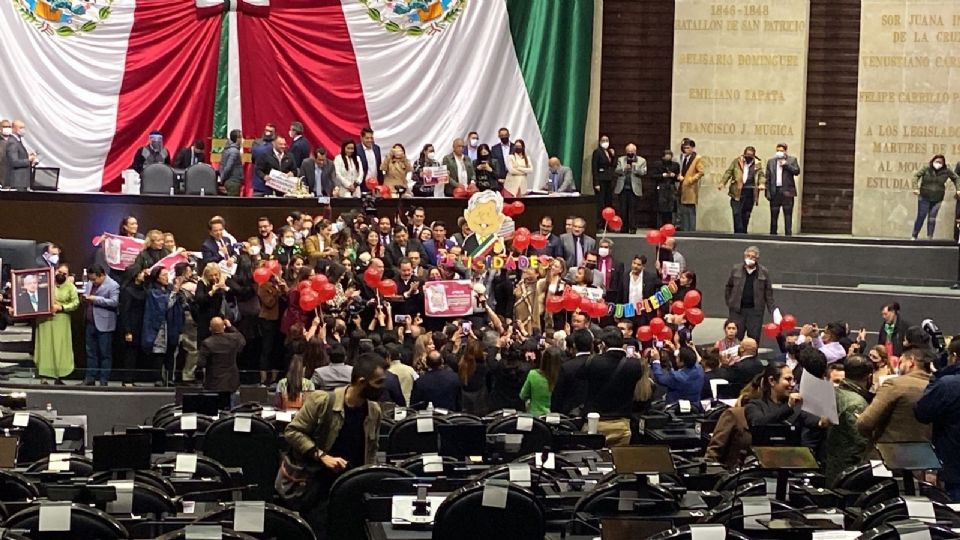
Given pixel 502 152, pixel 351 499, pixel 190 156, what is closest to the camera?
pixel 351 499

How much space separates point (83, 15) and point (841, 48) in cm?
1256

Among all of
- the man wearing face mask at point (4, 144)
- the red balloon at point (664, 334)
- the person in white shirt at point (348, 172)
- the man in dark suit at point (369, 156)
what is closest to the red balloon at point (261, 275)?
the red balloon at point (664, 334)

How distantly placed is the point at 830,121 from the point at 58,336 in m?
15.4

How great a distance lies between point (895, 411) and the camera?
37.3 ft

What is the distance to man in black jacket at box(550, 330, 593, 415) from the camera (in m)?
14.6

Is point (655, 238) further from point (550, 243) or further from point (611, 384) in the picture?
point (611, 384)

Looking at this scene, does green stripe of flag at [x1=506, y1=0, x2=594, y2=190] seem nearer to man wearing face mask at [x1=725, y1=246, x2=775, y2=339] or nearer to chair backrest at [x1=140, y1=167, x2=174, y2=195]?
man wearing face mask at [x1=725, y1=246, x2=775, y2=339]

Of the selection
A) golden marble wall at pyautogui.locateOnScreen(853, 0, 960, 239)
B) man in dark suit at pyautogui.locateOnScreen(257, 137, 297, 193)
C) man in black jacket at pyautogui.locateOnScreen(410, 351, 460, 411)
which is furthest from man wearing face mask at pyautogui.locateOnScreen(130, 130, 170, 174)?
golden marble wall at pyautogui.locateOnScreen(853, 0, 960, 239)

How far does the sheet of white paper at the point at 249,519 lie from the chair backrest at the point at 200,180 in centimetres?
1611

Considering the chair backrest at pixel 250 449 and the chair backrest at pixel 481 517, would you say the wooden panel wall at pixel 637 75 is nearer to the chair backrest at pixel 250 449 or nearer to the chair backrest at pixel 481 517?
the chair backrest at pixel 250 449

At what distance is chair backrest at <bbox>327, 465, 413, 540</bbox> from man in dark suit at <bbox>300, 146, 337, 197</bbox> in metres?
14.8

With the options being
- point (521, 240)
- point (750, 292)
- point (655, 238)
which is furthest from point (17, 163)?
point (750, 292)

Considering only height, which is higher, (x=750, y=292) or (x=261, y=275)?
(x=261, y=275)

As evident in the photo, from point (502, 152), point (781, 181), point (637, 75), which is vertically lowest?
point (781, 181)
